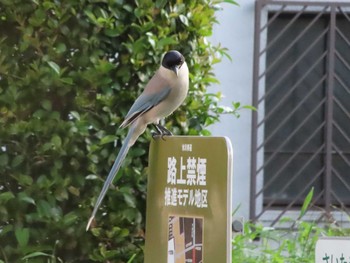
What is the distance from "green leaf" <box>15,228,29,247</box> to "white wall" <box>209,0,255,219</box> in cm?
525

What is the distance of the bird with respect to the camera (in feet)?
19.4

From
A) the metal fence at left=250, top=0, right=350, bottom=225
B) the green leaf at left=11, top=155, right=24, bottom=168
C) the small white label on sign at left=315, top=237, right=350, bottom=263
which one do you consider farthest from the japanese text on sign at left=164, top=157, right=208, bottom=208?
the metal fence at left=250, top=0, right=350, bottom=225

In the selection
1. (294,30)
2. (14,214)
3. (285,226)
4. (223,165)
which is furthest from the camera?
(294,30)

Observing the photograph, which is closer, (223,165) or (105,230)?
(223,165)

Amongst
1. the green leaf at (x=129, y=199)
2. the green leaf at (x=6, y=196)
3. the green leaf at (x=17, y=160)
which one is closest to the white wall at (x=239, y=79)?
the green leaf at (x=129, y=199)

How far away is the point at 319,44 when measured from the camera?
12258mm

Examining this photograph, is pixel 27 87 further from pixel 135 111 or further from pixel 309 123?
pixel 309 123

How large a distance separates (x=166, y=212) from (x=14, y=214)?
1310 millimetres

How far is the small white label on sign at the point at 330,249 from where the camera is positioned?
5.64 meters

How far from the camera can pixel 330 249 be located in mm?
5660

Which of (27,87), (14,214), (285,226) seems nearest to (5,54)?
(27,87)

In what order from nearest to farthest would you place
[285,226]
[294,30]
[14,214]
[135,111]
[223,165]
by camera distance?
[223,165] < [135,111] < [14,214] < [285,226] < [294,30]

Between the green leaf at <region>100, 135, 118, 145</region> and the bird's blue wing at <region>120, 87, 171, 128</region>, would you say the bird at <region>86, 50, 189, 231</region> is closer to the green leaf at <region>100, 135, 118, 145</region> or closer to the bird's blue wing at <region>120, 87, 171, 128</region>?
the bird's blue wing at <region>120, 87, 171, 128</region>

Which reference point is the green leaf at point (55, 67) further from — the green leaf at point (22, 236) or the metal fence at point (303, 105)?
the metal fence at point (303, 105)
